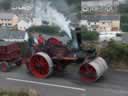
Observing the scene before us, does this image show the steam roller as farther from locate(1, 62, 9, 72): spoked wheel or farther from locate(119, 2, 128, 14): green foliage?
locate(119, 2, 128, 14): green foliage

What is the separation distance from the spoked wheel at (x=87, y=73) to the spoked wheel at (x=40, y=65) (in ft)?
3.36

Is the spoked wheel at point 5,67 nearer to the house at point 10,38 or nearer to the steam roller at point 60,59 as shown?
the steam roller at point 60,59

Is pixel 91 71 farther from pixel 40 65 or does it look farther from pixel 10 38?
pixel 10 38


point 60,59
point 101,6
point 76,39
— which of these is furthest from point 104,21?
point 60,59

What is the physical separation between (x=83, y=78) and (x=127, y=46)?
2318 millimetres

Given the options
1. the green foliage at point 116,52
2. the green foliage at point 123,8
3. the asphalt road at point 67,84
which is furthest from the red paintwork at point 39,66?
the green foliage at point 123,8

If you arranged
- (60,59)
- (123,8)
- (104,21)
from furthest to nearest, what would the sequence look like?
(104,21) → (123,8) → (60,59)

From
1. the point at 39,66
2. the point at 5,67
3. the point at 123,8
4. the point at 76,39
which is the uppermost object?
the point at 123,8

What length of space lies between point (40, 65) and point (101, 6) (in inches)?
712

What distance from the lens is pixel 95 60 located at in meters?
9.93

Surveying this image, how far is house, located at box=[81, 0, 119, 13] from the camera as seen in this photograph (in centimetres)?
2509

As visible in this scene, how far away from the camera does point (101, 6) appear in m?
27.4

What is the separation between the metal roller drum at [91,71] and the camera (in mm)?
9414

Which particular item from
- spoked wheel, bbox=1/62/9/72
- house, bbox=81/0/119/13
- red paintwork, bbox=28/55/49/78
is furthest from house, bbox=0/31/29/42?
Result: house, bbox=81/0/119/13
